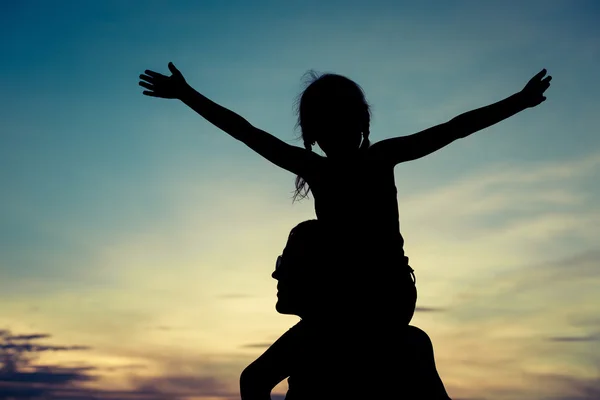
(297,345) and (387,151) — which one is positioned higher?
(387,151)

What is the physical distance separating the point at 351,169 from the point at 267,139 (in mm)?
612

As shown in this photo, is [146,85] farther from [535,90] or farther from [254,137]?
[535,90]

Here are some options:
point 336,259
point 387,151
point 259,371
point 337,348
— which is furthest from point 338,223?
point 259,371

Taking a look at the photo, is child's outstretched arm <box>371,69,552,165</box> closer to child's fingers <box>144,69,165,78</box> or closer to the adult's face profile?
the adult's face profile

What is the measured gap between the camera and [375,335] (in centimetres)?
364

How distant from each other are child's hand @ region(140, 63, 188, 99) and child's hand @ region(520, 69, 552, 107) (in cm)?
244

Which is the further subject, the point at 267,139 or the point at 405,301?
the point at 267,139

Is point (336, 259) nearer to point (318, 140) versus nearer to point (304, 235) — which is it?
point (304, 235)

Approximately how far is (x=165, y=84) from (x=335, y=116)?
1280mm

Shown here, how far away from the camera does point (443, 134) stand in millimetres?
3678

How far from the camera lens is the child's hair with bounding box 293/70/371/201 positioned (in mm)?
Result: 3939

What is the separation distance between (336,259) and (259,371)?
2.93ft

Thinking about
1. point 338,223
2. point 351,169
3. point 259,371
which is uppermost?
point 351,169

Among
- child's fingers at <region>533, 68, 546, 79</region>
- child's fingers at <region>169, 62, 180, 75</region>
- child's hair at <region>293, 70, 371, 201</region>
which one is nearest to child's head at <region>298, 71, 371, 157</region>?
child's hair at <region>293, 70, 371, 201</region>
